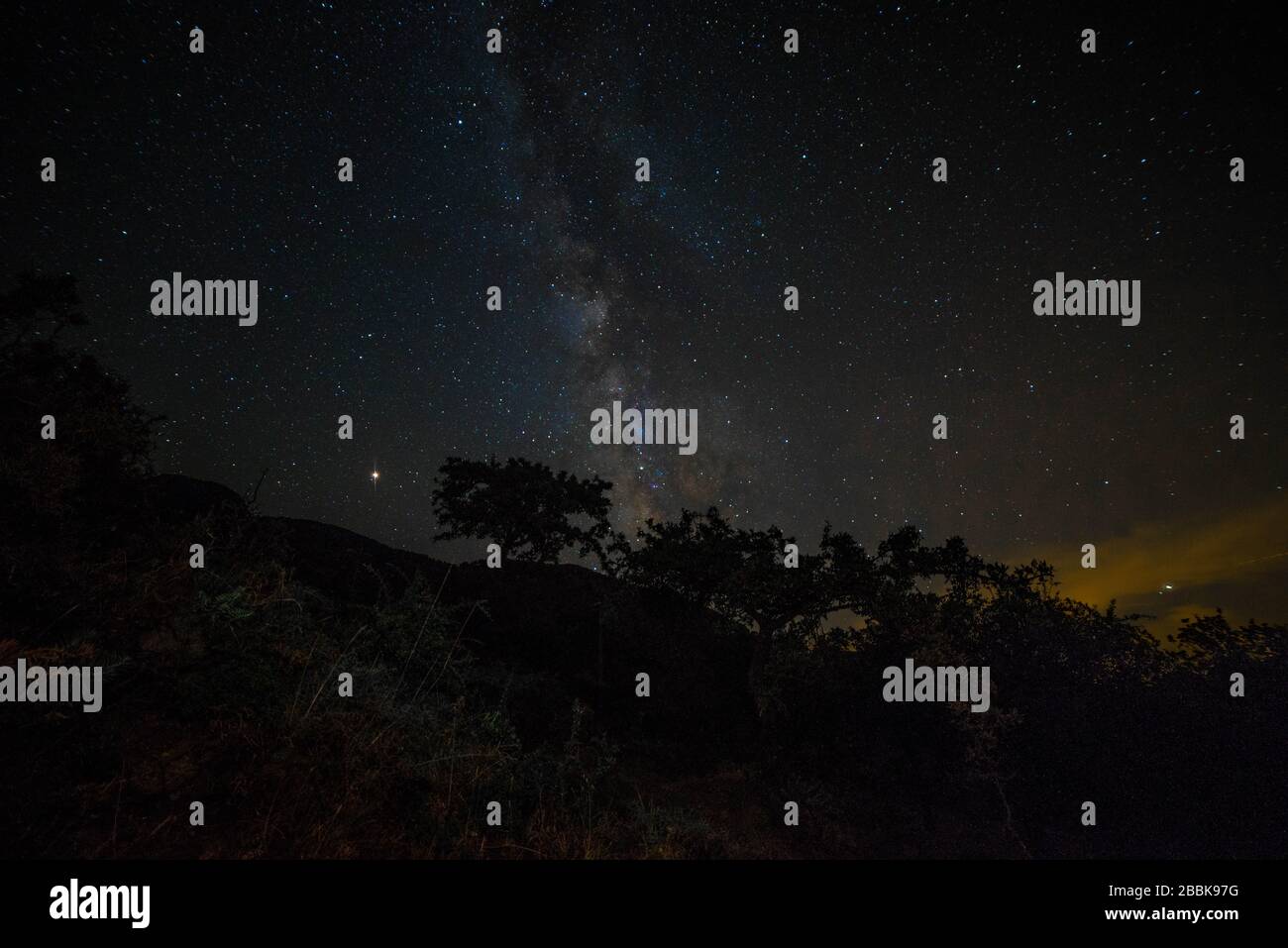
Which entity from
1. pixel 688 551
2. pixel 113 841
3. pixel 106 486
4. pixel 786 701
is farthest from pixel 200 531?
pixel 786 701

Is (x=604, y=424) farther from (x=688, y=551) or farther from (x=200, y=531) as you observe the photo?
(x=688, y=551)

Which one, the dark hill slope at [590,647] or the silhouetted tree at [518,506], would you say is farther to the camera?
the silhouetted tree at [518,506]

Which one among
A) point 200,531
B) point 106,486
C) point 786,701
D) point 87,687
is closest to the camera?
point 87,687

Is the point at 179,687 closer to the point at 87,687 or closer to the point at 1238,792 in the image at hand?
the point at 87,687

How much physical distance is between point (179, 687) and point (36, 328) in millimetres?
6177

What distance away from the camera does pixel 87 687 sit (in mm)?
3611

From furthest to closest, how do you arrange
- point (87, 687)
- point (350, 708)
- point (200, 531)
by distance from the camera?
point (200, 531) → point (350, 708) → point (87, 687)

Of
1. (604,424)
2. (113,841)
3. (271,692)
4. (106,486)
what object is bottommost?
(113,841)

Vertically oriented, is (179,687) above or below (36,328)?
below

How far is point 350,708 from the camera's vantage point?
4367 mm

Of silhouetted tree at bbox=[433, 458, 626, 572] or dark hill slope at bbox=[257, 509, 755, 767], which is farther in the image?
silhouetted tree at bbox=[433, 458, 626, 572]
